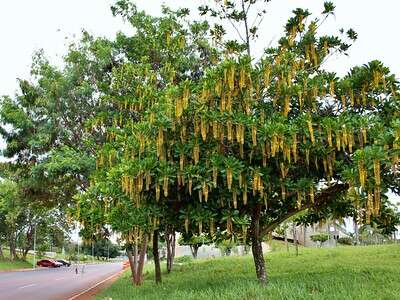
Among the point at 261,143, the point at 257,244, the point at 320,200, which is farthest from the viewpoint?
the point at 320,200

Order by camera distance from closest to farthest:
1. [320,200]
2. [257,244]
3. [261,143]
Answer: [261,143]
[257,244]
[320,200]

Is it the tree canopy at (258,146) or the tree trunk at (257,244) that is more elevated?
the tree canopy at (258,146)

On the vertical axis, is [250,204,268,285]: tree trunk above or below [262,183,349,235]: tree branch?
below

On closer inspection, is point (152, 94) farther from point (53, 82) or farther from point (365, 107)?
point (53, 82)

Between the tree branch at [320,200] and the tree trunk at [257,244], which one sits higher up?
the tree branch at [320,200]

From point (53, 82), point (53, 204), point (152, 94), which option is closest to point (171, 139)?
point (152, 94)

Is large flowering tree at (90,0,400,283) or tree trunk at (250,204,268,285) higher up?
large flowering tree at (90,0,400,283)

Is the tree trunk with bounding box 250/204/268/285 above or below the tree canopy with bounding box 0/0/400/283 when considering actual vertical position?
below

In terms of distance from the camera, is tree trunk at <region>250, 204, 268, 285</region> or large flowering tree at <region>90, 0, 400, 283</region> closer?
large flowering tree at <region>90, 0, 400, 283</region>

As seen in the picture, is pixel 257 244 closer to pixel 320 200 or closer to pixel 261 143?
pixel 320 200

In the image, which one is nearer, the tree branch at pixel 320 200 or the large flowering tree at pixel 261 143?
the large flowering tree at pixel 261 143

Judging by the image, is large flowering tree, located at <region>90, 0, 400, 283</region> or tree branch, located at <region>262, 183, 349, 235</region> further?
tree branch, located at <region>262, 183, 349, 235</region>

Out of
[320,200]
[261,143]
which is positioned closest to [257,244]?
[320,200]

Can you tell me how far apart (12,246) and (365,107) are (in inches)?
2421
